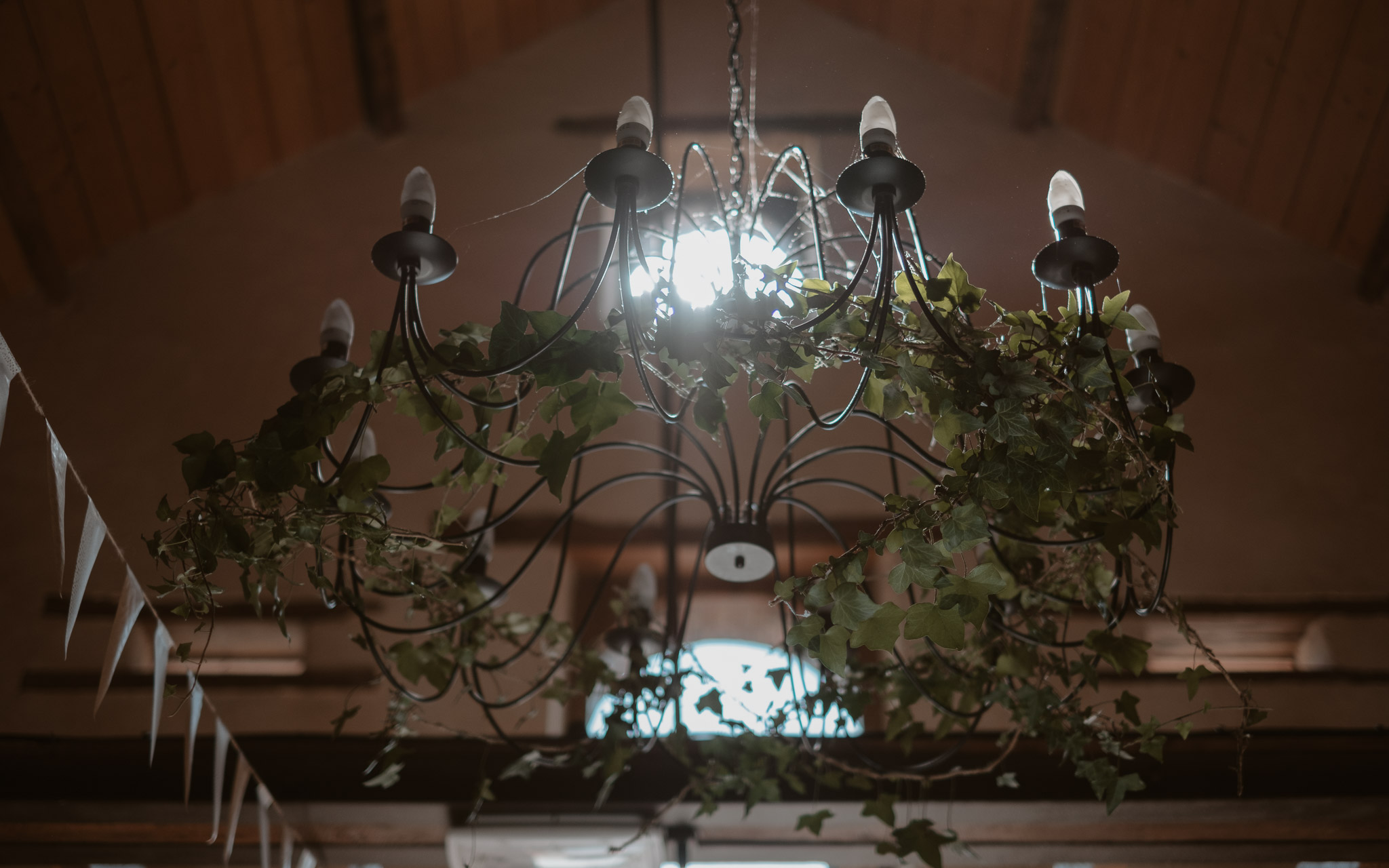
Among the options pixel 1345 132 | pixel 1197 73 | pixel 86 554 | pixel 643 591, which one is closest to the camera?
pixel 86 554

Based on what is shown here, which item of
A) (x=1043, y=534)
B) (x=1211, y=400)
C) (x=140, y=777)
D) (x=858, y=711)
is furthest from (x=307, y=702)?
(x=1211, y=400)

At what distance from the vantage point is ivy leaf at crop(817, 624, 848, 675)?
3.22 feet

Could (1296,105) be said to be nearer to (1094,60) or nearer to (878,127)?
(1094,60)

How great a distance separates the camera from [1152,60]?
10.8 feet

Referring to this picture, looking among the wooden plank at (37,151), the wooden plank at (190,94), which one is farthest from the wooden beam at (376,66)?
the wooden plank at (37,151)

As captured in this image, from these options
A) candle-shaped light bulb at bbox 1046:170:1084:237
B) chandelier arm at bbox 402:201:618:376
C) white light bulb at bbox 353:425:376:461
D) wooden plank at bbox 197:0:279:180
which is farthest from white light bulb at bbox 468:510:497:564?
wooden plank at bbox 197:0:279:180

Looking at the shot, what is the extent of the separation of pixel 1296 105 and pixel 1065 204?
2589 mm

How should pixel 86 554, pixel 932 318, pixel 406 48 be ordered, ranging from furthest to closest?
1. pixel 406 48
2. pixel 86 554
3. pixel 932 318

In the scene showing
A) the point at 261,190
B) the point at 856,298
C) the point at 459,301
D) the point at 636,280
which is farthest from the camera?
the point at 261,190

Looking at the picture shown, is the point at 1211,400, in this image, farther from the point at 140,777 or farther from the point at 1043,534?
the point at 140,777

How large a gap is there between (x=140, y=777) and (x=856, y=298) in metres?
2.59

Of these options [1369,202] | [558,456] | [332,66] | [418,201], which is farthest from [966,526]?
[332,66]

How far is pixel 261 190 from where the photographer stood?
384 centimetres

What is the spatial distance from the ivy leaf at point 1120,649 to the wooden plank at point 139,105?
3472 mm
